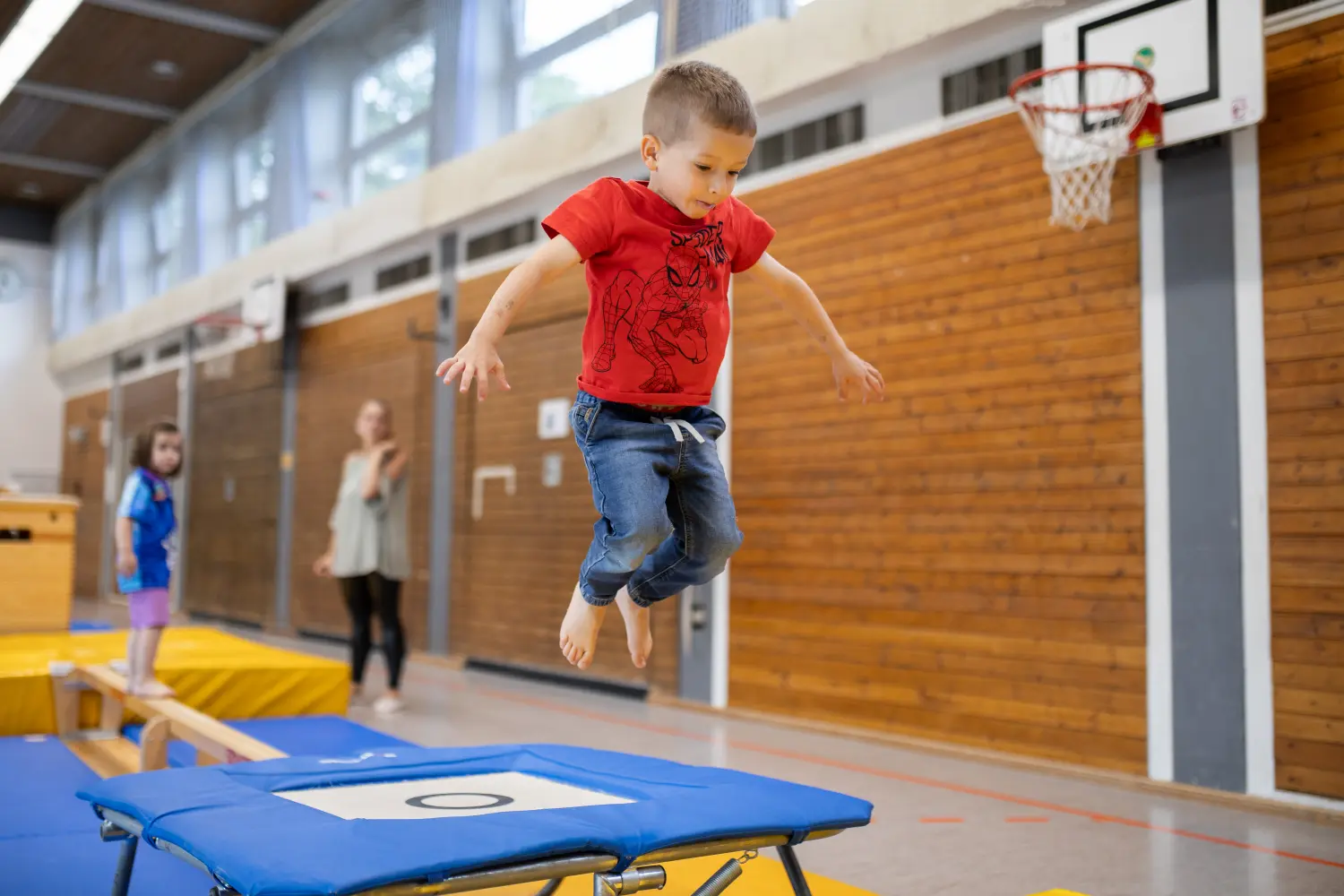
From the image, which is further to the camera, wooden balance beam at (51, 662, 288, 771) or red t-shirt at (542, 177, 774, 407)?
wooden balance beam at (51, 662, 288, 771)

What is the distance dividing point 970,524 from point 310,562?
23.0 ft

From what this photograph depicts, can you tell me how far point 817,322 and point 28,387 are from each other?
17.5m

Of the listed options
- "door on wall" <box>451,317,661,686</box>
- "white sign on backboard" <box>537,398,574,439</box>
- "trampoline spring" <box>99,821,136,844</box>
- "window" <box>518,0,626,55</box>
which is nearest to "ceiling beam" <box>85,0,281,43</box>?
"window" <box>518,0,626,55</box>

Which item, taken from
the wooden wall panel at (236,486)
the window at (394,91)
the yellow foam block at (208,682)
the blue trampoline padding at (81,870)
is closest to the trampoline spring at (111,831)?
the blue trampoline padding at (81,870)

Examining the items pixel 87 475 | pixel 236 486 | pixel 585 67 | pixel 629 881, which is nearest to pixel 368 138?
pixel 585 67

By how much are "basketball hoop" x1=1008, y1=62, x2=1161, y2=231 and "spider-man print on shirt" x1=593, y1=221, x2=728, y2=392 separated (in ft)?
7.89

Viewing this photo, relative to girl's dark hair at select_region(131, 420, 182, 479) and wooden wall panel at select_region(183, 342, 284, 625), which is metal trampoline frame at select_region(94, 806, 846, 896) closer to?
girl's dark hair at select_region(131, 420, 182, 479)

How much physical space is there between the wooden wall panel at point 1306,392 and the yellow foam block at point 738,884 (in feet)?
6.63

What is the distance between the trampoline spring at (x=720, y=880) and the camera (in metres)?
2.23

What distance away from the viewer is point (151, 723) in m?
3.53

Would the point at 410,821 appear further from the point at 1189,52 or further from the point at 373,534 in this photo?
the point at 1189,52

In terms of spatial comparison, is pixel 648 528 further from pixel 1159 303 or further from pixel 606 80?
pixel 606 80

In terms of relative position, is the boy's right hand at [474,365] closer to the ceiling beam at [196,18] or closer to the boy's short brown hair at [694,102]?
the boy's short brown hair at [694,102]

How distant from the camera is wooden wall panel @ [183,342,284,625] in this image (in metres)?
11.0
